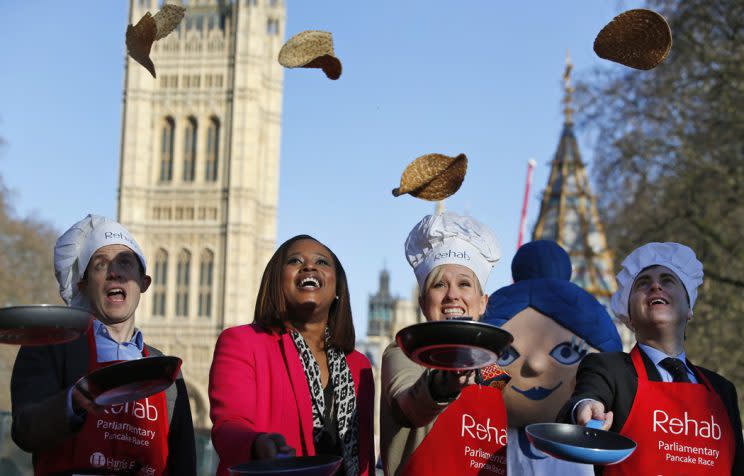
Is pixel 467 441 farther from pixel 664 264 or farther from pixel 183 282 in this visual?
pixel 183 282

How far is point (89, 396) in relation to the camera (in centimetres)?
275

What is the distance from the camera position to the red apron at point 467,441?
3.23m

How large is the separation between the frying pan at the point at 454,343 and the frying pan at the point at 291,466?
1.07 feet

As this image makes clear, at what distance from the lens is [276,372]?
3139 mm

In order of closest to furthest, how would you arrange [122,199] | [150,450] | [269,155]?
1. [150,450]
2. [122,199]
3. [269,155]

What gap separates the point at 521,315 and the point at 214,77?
4965cm

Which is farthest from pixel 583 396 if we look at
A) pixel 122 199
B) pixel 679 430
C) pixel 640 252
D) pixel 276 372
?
pixel 122 199

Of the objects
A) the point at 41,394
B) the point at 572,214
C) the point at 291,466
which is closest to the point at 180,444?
Answer: the point at 41,394

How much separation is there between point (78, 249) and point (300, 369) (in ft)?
2.92

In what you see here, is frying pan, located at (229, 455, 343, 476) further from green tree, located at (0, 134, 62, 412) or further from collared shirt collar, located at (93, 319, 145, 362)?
green tree, located at (0, 134, 62, 412)

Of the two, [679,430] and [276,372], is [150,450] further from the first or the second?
[679,430]

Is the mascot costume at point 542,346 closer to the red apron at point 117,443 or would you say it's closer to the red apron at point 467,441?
the red apron at point 467,441

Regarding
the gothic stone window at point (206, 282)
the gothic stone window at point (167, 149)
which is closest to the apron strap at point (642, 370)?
the gothic stone window at point (206, 282)

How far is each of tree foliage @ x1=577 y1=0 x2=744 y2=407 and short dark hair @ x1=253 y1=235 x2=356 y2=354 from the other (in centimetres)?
1094
